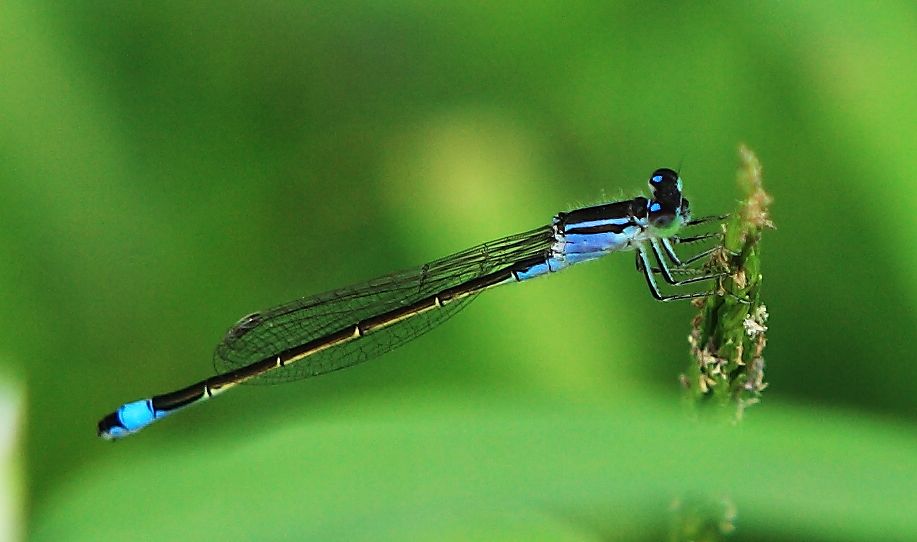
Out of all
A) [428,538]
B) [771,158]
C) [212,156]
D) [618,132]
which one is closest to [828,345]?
[771,158]

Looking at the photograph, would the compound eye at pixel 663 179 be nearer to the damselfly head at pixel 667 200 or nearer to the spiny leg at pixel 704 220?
the damselfly head at pixel 667 200

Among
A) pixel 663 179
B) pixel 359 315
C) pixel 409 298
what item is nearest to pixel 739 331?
pixel 663 179

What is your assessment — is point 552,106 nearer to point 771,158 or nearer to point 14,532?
point 771,158

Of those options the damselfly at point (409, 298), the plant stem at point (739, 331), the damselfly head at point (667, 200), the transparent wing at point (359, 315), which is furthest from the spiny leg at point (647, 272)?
the plant stem at point (739, 331)

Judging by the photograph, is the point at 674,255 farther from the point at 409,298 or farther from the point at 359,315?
the point at 359,315

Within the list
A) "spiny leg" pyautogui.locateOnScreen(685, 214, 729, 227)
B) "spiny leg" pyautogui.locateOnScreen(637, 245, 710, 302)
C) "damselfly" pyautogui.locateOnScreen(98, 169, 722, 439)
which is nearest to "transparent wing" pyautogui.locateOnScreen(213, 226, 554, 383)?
"damselfly" pyautogui.locateOnScreen(98, 169, 722, 439)
